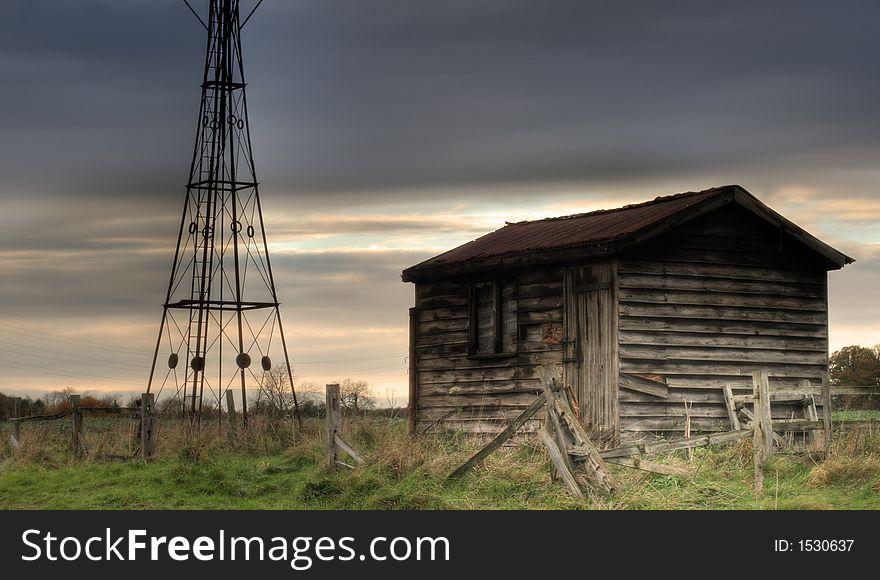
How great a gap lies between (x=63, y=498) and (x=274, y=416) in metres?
8.08

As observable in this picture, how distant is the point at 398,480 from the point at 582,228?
7.62 m

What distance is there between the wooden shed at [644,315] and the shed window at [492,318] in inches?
1.2

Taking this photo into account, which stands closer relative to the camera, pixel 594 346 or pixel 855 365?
pixel 594 346

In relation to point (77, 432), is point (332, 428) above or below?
above

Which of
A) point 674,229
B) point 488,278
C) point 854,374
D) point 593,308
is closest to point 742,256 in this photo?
point 674,229

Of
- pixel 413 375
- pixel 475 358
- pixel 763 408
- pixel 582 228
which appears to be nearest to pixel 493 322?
pixel 475 358

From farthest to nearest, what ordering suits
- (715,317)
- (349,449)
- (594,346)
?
1. (715,317)
2. (594,346)
3. (349,449)

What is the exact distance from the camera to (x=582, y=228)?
21719 mm

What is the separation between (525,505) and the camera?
1459 cm

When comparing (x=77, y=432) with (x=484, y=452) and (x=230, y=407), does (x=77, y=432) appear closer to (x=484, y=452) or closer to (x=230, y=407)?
(x=230, y=407)

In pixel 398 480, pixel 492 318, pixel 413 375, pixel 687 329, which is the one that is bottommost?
pixel 398 480

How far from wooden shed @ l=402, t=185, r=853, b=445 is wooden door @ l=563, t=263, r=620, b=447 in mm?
23

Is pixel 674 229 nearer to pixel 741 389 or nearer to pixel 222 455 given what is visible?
pixel 741 389

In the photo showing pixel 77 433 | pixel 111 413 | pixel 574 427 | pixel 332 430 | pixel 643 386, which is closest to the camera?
pixel 574 427
